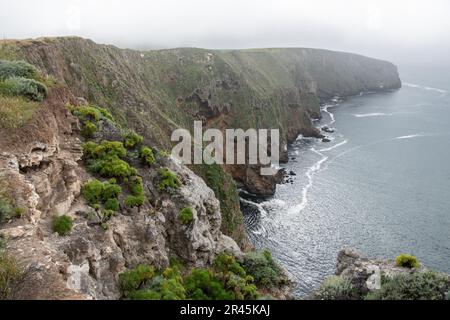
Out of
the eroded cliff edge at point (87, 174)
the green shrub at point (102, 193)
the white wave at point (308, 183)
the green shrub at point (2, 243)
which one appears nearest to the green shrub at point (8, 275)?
the eroded cliff edge at point (87, 174)

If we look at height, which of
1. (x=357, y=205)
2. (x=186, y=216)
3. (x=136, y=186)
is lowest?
(x=357, y=205)

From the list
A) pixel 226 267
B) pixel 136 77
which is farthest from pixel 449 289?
pixel 136 77

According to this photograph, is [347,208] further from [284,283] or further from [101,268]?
[101,268]

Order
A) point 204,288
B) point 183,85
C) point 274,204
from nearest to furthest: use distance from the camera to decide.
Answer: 1. point 204,288
2. point 274,204
3. point 183,85

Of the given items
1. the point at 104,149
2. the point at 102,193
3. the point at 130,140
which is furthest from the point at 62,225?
the point at 130,140

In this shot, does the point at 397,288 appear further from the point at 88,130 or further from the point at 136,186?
the point at 88,130

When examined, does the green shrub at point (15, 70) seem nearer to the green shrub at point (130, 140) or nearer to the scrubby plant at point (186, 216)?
the green shrub at point (130, 140)

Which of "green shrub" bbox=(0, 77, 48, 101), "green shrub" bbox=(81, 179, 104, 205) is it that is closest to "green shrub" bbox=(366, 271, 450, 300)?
"green shrub" bbox=(81, 179, 104, 205)
